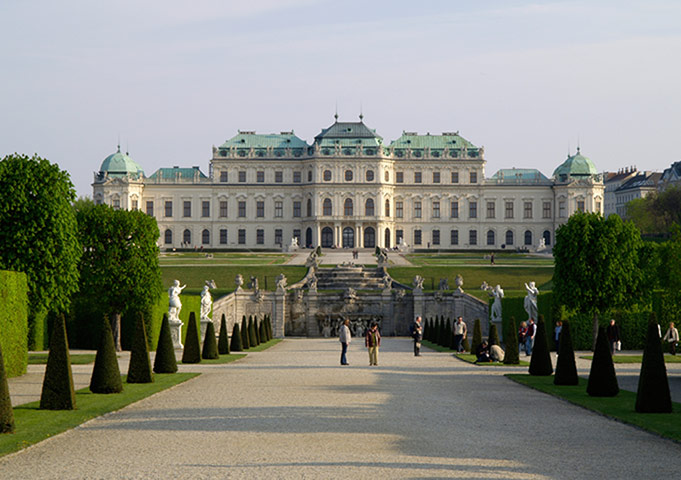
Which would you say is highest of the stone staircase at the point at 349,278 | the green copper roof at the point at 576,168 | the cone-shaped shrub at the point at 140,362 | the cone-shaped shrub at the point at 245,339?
the green copper roof at the point at 576,168

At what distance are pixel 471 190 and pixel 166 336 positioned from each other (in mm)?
79320

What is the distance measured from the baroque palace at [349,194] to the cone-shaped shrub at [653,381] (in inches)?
3217

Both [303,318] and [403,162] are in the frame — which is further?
[403,162]

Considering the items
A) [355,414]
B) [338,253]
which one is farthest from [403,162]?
[355,414]

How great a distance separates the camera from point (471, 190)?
321 feet

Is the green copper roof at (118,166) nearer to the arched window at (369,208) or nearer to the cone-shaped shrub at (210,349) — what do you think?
the arched window at (369,208)

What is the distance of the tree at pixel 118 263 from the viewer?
1236 inches

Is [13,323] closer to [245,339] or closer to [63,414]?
[63,414]

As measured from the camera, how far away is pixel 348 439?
1077 cm

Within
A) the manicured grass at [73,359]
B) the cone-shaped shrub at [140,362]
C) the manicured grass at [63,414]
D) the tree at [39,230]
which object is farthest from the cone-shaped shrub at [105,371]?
the tree at [39,230]

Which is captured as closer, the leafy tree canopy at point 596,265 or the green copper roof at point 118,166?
the leafy tree canopy at point 596,265

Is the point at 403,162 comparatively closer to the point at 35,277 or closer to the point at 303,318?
the point at 303,318

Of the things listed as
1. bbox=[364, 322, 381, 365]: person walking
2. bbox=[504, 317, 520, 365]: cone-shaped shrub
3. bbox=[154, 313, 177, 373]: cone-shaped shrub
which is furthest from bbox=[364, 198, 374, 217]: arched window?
bbox=[154, 313, 177, 373]: cone-shaped shrub

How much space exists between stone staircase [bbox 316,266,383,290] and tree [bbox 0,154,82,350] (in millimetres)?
28816
